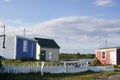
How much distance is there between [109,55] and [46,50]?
1064cm

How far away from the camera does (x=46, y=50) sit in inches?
1933

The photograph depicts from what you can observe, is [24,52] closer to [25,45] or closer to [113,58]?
[25,45]

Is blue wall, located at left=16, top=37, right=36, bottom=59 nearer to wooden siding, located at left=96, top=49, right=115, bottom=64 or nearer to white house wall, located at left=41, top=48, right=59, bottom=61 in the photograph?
white house wall, located at left=41, top=48, right=59, bottom=61

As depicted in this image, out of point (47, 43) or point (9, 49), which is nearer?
point (9, 49)

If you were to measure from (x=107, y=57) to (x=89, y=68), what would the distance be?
67.5ft

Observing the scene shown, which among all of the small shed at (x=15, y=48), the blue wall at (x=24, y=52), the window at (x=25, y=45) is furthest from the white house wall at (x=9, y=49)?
the window at (x=25, y=45)

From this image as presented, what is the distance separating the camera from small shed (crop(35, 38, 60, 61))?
48.2 meters

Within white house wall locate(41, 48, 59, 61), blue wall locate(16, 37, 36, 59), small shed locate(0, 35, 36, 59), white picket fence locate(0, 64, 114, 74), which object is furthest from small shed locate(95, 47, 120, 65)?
white picket fence locate(0, 64, 114, 74)

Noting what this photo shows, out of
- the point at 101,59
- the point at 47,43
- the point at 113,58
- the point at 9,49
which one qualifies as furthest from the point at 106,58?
the point at 9,49

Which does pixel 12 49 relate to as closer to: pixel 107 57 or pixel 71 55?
pixel 107 57

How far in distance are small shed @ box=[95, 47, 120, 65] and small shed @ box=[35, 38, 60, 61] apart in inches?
296

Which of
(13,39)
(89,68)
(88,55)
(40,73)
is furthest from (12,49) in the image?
(88,55)

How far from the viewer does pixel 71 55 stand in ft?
242

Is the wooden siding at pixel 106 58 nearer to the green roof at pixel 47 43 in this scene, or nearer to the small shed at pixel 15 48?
the green roof at pixel 47 43
